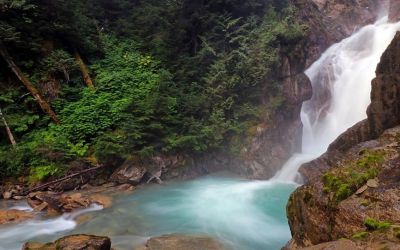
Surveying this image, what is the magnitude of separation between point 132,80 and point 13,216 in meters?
8.42

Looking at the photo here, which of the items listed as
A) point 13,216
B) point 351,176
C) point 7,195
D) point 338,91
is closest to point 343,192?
point 351,176

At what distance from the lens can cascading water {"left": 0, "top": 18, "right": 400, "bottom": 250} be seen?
7.14 metres

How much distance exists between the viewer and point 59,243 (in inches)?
190

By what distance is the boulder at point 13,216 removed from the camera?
7641 mm

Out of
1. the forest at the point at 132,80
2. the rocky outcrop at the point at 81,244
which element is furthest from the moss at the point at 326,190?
the forest at the point at 132,80

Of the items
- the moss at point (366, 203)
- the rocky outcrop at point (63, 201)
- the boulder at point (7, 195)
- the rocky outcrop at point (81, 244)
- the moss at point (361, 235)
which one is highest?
the moss at point (366, 203)

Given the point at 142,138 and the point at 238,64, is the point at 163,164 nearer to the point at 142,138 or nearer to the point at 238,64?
the point at 142,138

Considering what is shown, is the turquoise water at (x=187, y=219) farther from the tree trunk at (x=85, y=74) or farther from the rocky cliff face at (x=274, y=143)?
the tree trunk at (x=85, y=74)

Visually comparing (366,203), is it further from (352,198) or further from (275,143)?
(275,143)

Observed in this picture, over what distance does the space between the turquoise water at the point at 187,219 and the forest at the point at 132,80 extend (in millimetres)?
2327

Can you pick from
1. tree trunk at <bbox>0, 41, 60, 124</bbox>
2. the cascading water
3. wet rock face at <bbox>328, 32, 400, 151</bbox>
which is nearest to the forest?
tree trunk at <bbox>0, 41, 60, 124</bbox>

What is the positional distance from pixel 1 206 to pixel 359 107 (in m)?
20.9

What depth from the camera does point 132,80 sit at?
1363cm

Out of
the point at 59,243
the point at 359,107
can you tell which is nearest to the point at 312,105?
the point at 359,107
